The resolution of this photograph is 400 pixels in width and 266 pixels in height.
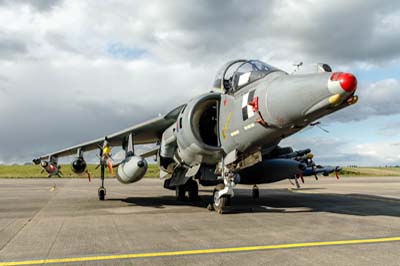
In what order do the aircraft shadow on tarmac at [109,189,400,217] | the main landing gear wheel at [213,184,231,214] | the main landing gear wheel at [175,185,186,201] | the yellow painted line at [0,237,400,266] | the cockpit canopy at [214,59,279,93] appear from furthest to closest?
1. the main landing gear wheel at [175,185,186,201]
2. the aircraft shadow on tarmac at [109,189,400,217]
3. the main landing gear wheel at [213,184,231,214]
4. the cockpit canopy at [214,59,279,93]
5. the yellow painted line at [0,237,400,266]

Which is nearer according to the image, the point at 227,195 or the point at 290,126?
the point at 290,126

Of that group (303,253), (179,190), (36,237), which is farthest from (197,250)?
(179,190)

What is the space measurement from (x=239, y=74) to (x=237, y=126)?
1418 millimetres

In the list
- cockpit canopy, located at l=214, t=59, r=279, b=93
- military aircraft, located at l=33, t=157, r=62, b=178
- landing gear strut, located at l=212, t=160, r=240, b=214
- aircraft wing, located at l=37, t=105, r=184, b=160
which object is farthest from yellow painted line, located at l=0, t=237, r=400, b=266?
military aircraft, located at l=33, t=157, r=62, b=178

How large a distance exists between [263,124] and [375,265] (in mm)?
4160

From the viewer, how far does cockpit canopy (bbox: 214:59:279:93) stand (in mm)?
9089

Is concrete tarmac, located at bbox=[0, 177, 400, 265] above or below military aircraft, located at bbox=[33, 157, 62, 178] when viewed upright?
below

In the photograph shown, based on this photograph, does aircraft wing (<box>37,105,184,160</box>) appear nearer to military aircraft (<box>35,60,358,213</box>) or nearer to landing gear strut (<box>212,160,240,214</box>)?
military aircraft (<box>35,60,358,213</box>)

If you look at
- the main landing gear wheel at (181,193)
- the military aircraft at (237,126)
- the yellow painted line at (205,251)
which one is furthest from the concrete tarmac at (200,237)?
the main landing gear wheel at (181,193)

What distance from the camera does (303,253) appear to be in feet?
17.5

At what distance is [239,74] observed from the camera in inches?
376

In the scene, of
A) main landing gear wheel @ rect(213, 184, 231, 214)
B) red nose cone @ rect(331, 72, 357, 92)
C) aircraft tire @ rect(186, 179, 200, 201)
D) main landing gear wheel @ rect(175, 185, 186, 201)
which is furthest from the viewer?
main landing gear wheel @ rect(175, 185, 186, 201)

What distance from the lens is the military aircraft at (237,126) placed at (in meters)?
7.13

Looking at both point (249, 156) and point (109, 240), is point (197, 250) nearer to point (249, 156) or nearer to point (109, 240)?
point (109, 240)
